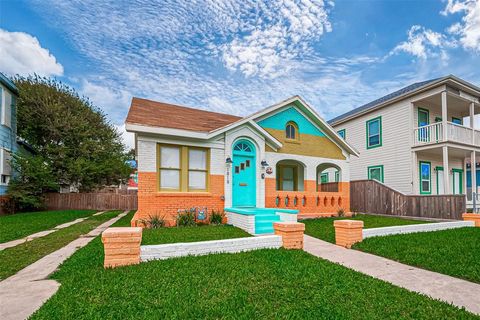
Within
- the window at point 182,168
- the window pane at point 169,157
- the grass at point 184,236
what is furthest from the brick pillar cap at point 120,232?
the window pane at point 169,157

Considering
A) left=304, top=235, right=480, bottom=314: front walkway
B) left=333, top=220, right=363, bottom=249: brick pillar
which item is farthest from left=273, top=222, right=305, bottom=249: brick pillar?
left=333, top=220, right=363, bottom=249: brick pillar

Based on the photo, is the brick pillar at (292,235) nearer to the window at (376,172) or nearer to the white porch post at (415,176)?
the white porch post at (415,176)

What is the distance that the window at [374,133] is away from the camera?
53.0 ft

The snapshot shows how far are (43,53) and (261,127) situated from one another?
1137cm

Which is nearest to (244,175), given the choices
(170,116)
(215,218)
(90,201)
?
(215,218)

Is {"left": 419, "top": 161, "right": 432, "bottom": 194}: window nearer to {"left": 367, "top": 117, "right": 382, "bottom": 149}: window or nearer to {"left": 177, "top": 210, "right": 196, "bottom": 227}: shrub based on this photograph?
{"left": 367, "top": 117, "right": 382, "bottom": 149}: window

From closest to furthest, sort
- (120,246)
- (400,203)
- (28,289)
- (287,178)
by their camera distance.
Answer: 1. (28,289)
2. (120,246)
3. (400,203)
4. (287,178)

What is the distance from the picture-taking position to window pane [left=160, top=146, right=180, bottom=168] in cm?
902

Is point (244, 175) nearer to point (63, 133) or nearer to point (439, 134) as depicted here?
point (439, 134)

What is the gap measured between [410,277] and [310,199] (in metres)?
7.75

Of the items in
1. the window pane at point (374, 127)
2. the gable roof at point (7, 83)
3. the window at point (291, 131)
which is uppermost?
the gable roof at point (7, 83)

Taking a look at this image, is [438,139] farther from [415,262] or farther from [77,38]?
[77,38]

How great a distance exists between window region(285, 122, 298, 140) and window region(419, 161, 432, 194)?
28.6 feet

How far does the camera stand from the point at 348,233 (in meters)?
6.27
